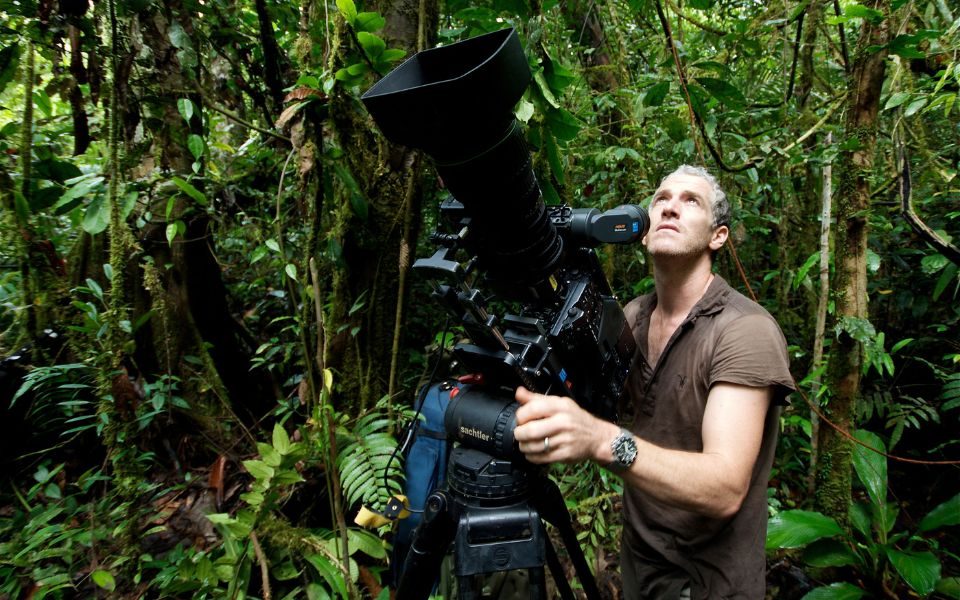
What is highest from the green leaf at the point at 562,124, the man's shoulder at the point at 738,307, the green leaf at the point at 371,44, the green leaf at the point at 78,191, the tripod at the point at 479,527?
the green leaf at the point at 371,44

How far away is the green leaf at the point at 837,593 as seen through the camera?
1707 millimetres

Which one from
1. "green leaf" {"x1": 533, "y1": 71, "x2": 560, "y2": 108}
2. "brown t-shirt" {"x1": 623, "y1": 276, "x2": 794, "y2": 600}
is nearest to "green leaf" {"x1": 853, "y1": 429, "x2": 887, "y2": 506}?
"brown t-shirt" {"x1": 623, "y1": 276, "x2": 794, "y2": 600}

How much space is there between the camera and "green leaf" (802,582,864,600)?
1707 mm

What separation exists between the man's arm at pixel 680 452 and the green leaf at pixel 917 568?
1.25 meters

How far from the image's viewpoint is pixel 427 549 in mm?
997

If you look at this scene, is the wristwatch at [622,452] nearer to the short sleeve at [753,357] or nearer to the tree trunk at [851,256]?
the short sleeve at [753,357]

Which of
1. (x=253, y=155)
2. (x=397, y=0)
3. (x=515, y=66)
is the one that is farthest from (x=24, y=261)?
(x=515, y=66)

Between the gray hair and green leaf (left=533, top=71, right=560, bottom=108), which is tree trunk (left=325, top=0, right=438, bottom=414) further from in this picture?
the gray hair

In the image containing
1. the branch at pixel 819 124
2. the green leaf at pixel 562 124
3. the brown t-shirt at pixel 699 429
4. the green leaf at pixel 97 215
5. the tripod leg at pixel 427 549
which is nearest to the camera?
the tripod leg at pixel 427 549

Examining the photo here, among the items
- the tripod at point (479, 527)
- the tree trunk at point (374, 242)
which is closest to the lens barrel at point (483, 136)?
the tripod at point (479, 527)

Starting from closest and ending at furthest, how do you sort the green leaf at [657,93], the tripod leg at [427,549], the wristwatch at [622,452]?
the wristwatch at [622,452] < the tripod leg at [427,549] < the green leaf at [657,93]

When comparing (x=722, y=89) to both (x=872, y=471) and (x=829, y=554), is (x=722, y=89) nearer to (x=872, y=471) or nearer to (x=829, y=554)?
(x=872, y=471)

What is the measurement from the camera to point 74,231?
7.70ft

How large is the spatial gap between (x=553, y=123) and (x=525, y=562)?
4.47 feet
